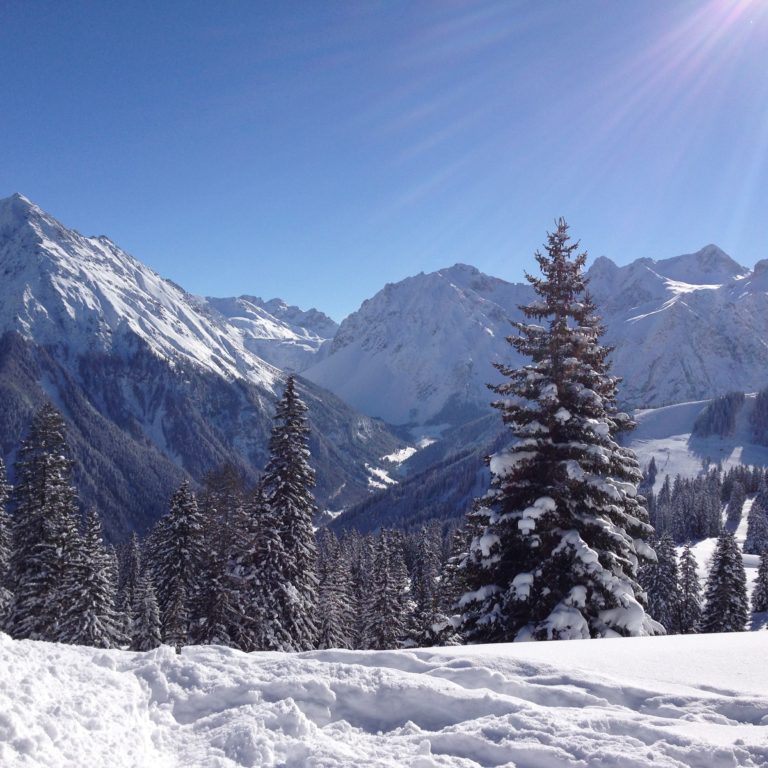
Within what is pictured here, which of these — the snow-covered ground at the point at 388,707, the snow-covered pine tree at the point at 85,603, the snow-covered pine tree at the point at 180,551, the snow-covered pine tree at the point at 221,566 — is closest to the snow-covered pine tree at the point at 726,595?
the snow-covered pine tree at the point at 221,566

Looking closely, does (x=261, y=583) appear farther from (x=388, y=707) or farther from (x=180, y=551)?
(x=388, y=707)

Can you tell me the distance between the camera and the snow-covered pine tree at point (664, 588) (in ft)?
155

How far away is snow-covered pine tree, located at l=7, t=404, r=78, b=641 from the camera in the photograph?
84.3ft

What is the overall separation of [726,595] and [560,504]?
3493 cm

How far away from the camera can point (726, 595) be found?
3956cm

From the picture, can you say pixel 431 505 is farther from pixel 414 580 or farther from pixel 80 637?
pixel 80 637

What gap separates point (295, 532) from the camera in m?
24.9

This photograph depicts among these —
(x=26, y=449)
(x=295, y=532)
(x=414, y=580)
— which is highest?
(x=26, y=449)

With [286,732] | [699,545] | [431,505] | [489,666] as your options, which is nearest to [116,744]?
[286,732]

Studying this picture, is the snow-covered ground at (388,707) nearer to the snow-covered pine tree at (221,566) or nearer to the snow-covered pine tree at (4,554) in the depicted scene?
the snow-covered pine tree at (221,566)

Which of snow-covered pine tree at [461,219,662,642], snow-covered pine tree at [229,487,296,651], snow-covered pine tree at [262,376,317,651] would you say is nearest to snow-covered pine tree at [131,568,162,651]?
snow-covered pine tree at [229,487,296,651]

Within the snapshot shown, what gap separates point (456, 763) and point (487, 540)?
8305 mm

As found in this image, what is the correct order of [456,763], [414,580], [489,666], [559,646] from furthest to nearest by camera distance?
[414,580]
[559,646]
[489,666]
[456,763]

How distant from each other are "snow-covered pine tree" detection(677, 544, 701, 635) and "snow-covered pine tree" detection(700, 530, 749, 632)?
856 cm
